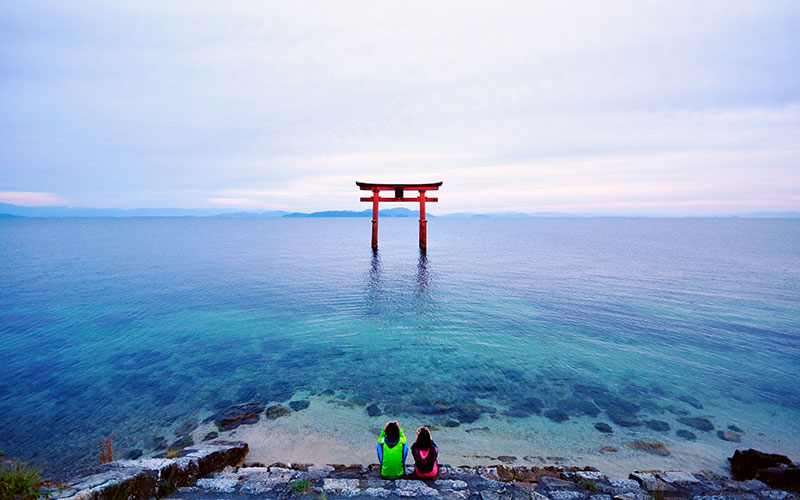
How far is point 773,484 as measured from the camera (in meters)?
5.95

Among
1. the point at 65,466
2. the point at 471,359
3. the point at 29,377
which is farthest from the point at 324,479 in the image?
the point at 29,377

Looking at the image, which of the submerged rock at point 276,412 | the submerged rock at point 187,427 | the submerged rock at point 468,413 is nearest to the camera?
the submerged rock at point 187,427

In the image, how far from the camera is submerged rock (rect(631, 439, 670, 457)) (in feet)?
25.4

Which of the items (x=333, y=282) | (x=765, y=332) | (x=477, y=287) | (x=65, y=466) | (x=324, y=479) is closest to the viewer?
(x=324, y=479)

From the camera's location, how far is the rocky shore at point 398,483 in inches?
210

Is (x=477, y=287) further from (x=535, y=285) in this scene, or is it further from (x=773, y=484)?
(x=773, y=484)

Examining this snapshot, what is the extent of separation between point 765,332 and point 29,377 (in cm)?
2854

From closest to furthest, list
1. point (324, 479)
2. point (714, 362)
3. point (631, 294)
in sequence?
point (324, 479) → point (714, 362) → point (631, 294)

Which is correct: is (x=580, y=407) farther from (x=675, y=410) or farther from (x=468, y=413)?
(x=468, y=413)

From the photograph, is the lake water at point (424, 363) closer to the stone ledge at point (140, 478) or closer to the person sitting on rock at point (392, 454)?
the person sitting on rock at point (392, 454)

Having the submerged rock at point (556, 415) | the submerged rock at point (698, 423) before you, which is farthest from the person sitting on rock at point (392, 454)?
the submerged rock at point (698, 423)

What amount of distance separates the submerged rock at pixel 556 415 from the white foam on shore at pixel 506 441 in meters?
0.17

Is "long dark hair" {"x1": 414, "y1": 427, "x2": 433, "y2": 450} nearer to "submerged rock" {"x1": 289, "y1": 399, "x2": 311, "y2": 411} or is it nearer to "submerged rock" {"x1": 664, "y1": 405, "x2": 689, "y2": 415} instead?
"submerged rock" {"x1": 289, "y1": 399, "x2": 311, "y2": 411}

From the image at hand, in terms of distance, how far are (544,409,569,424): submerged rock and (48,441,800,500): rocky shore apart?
8.33 feet
